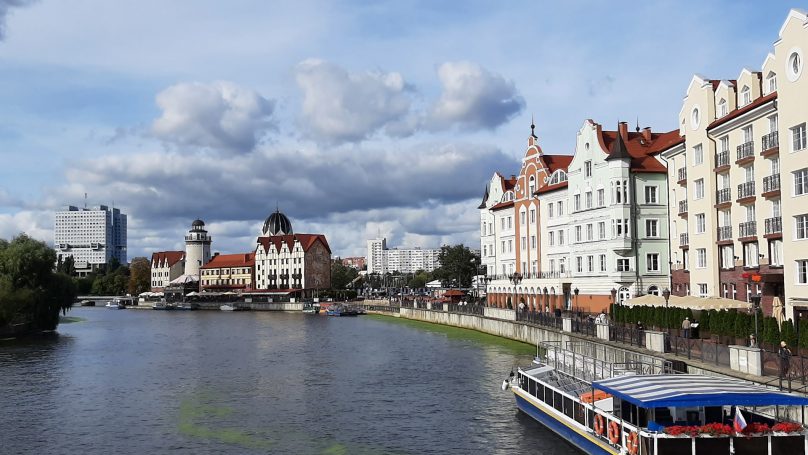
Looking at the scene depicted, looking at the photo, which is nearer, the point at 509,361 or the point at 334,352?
the point at 509,361

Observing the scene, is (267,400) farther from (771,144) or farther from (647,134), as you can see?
(647,134)

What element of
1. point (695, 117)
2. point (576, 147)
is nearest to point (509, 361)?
point (695, 117)

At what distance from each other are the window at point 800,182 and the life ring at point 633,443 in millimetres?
25612

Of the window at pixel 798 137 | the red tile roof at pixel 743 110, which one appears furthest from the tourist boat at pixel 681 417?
the red tile roof at pixel 743 110

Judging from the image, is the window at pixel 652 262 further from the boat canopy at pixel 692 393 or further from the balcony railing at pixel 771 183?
the boat canopy at pixel 692 393

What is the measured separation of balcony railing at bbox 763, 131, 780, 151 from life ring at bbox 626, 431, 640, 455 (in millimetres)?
29592

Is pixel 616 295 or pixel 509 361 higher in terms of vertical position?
pixel 616 295

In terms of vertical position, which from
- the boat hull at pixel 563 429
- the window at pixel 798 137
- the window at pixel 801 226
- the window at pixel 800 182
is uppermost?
the window at pixel 798 137

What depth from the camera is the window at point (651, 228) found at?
71125 mm

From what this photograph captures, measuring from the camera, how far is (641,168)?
70.9 meters

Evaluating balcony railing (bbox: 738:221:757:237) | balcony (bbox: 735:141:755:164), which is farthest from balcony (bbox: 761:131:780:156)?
balcony railing (bbox: 738:221:757:237)

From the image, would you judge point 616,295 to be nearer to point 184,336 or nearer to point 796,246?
point 796,246

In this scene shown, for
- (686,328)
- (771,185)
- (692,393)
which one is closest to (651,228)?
(771,185)

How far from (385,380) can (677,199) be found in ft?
101
